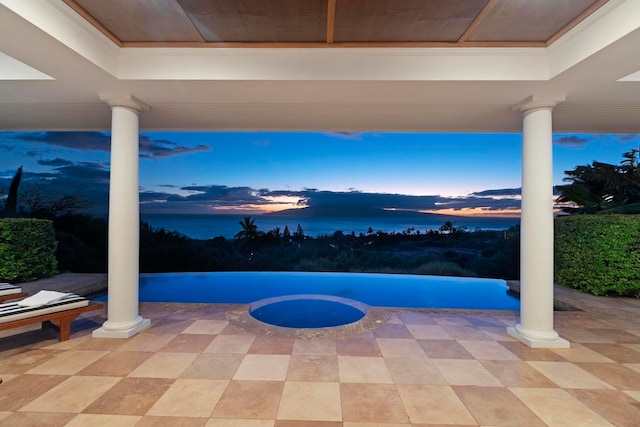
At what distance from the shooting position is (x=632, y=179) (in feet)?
24.1

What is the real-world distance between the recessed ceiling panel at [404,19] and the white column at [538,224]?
160 centimetres

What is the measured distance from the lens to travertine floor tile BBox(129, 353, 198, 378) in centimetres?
291

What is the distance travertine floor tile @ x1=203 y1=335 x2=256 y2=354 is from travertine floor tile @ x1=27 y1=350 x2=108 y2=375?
1.18 m

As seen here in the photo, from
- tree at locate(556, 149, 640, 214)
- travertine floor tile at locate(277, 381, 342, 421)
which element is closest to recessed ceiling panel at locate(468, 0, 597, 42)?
travertine floor tile at locate(277, 381, 342, 421)

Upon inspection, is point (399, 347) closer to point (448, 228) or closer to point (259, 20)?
point (259, 20)

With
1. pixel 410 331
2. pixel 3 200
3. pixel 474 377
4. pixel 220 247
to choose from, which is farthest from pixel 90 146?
pixel 474 377

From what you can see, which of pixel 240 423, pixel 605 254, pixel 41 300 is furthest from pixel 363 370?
pixel 605 254

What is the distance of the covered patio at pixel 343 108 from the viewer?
2562 millimetres

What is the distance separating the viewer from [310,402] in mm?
2480

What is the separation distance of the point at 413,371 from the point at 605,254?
556 cm

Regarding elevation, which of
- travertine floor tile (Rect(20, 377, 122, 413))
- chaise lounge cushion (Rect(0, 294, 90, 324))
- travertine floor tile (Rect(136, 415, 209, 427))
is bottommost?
travertine floor tile (Rect(20, 377, 122, 413))

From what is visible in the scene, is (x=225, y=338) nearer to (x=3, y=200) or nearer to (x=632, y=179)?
(x=632, y=179)

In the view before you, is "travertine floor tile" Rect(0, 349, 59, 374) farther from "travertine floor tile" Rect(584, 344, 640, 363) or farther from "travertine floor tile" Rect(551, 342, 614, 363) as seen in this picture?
"travertine floor tile" Rect(584, 344, 640, 363)

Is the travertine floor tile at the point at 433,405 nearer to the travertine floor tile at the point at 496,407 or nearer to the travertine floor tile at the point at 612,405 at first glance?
the travertine floor tile at the point at 496,407
